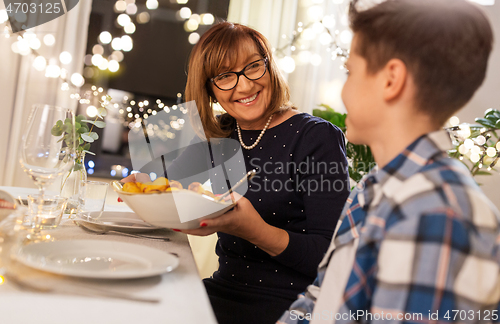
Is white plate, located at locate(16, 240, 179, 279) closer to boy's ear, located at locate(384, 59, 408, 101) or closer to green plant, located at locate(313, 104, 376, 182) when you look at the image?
boy's ear, located at locate(384, 59, 408, 101)

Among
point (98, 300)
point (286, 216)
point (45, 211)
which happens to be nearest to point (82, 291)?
point (98, 300)

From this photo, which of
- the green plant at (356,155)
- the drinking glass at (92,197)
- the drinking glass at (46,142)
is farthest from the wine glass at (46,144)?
the green plant at (356,155)

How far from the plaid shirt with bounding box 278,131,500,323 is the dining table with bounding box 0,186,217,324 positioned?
215 millimetres

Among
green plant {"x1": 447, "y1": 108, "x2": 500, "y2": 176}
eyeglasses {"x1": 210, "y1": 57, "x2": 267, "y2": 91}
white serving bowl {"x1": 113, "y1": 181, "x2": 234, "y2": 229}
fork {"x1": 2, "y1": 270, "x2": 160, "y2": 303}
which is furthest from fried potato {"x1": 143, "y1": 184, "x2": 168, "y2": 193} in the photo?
green plant {"x1": 447, "y1": 108, "x2": 500, "y2": 176}

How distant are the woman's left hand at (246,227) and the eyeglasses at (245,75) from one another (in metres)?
0.52

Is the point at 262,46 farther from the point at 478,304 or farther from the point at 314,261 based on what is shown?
the point at 478,304

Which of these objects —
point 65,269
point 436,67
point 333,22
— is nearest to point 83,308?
point 65,269

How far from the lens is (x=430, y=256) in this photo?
46cm

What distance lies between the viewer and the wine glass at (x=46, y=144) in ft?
2.41

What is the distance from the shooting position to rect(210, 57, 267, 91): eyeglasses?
49.6 inches

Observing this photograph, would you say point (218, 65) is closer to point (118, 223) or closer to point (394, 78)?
point (118, 223)

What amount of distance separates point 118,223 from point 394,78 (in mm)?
700

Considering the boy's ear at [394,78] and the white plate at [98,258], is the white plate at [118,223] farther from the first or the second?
the boy's ear at [394,78]

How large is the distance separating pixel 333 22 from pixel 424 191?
2.36m
